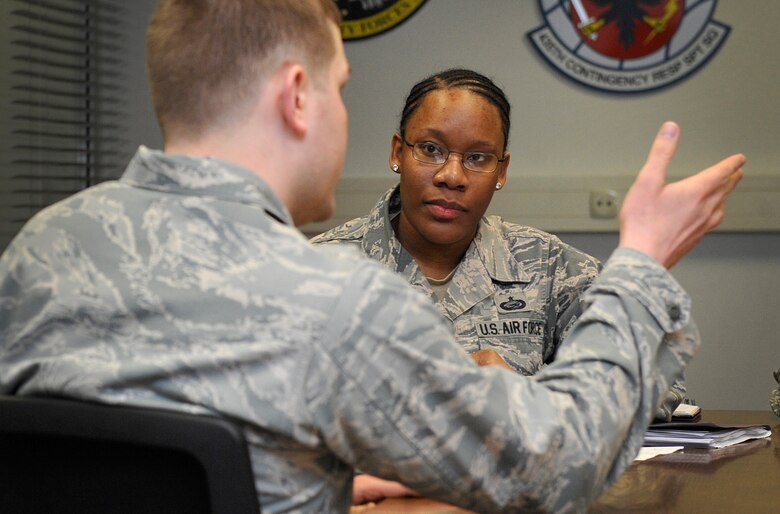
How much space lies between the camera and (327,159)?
1047mm

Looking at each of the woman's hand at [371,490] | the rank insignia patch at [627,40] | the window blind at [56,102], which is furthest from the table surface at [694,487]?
the window blind at [56,102]

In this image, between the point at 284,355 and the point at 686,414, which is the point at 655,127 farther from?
the point at 284,355

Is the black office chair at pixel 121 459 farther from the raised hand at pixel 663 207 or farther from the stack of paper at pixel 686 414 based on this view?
the stack of paper at pixel 686 414

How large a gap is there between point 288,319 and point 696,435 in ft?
3.95

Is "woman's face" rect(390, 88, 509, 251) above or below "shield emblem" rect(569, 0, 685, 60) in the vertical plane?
below

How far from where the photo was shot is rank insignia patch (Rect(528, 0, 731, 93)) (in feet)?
12.1

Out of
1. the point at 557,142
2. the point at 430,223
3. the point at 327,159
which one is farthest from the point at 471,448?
the point at 557,142

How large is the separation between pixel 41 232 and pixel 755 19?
10.7 ft

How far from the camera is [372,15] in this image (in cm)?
393

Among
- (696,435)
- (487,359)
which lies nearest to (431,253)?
(487,359)

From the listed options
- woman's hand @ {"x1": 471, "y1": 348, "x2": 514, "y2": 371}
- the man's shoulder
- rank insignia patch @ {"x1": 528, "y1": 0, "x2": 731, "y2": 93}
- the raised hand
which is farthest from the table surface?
rank insignia patch @ {"x1": 528, "y1": 0, "x2": 731, "y2": 93}

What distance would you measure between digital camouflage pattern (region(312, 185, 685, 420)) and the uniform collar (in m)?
1.35

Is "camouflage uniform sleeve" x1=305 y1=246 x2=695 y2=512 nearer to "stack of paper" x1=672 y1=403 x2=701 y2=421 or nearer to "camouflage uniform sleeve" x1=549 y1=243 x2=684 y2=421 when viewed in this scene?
"stack of paper" x1=672 y1=403 x2=701 y2=421

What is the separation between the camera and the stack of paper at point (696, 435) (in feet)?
5.94
